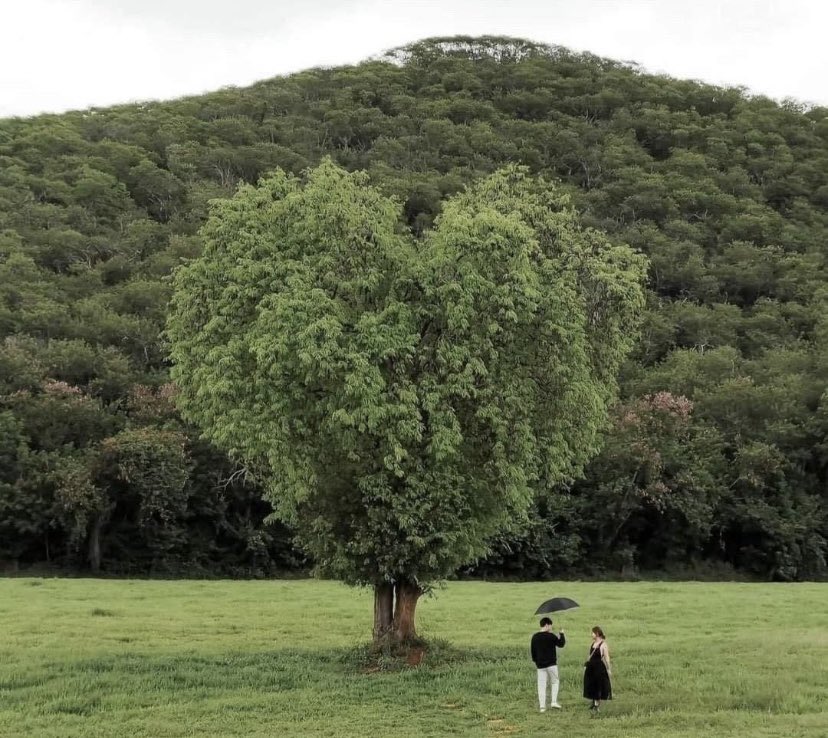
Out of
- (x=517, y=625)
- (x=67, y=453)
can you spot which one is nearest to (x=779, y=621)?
(x=517, y=625)

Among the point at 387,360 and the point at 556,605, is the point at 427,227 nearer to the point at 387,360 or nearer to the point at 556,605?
the point at 387,360

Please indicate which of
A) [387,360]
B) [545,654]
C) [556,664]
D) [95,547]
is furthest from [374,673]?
[95,547]

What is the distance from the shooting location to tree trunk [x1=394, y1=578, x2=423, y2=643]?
816 inches

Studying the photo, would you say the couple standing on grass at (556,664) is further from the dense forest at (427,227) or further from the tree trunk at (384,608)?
the dense forest at (427,227)

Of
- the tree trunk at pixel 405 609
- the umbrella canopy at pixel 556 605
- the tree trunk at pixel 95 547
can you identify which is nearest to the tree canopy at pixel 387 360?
the tree trunk at pixel 405 609

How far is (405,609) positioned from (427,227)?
118 feet

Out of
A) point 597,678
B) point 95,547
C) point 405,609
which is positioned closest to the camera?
point 597,678

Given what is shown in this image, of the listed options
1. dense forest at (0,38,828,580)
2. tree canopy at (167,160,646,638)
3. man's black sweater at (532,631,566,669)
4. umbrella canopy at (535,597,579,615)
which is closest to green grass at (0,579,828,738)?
man's black sweater at (532,631,566,669)

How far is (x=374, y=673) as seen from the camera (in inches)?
786

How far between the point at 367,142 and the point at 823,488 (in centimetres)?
8000

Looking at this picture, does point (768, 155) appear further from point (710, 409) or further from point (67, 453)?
point (67, 453)

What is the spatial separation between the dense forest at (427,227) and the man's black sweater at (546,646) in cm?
1093

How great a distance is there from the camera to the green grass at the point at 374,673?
15.7 metres

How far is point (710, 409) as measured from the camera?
57.7 meters
